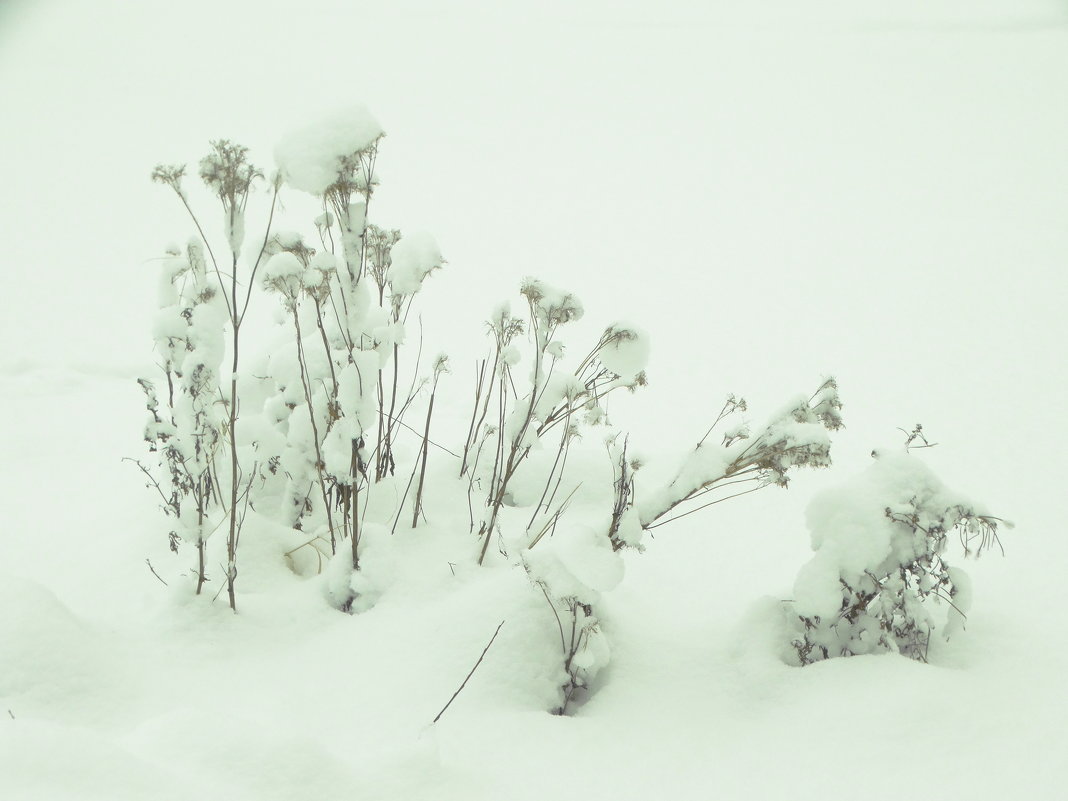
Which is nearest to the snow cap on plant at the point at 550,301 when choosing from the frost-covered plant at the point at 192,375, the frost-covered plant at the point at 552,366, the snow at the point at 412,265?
the frost-covered plant at the point at 552,366

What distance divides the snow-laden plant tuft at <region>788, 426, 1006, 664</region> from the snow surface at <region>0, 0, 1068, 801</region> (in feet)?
0.38

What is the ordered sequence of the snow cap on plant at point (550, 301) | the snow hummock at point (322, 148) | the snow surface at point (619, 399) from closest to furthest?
the snow surface at point (619, 399) → the snow hummock at point (322, 148) → the snow cap on plant at point (550, 301)

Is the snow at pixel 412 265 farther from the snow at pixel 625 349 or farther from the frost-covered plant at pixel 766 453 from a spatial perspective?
the frost-covered plant at pixel 766 453

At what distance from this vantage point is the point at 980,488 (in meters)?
3.07

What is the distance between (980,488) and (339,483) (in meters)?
2.50

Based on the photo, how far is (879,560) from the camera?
→ 5.98 ft

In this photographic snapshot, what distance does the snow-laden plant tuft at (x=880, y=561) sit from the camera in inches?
72.4

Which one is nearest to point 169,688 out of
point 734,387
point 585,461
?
point 585,461

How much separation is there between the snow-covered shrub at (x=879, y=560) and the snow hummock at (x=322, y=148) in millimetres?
1436

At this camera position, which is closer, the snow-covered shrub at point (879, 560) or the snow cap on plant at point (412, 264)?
the snow-covered shrub at point (879, 560)

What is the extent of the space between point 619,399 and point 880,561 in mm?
2703

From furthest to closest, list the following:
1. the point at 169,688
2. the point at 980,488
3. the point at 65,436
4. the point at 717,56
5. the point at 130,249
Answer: the point at 717,56, the point at 130,249, the point at 65,436, the point at 980,488, the point at 169,688

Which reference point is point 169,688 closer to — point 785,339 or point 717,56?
point 785,339

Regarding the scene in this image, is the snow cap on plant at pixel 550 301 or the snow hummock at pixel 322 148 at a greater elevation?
the snow hummock at pixel 322 148
